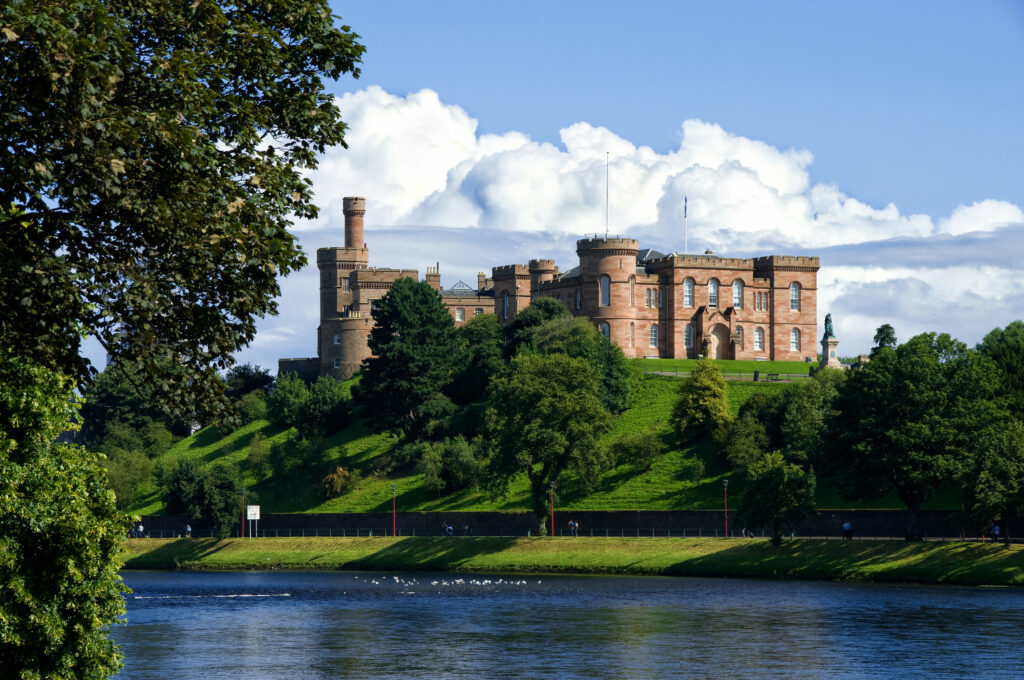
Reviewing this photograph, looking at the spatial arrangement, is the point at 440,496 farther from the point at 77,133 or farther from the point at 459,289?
the point at 77,133

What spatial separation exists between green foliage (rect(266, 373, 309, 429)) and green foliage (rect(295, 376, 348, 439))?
39.0 inches

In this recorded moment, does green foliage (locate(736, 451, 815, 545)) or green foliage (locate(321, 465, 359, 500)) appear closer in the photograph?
green foliage (locate(736, 451, 815, 545))

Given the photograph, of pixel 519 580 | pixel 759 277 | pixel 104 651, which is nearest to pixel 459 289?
pixel 759 277

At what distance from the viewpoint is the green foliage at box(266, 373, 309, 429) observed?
127125 mm

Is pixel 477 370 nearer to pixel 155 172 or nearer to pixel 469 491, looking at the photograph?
pixel 469 491

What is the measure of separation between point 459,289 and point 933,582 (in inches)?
3960

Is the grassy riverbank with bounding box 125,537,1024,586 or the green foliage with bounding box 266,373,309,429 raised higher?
the green foliage with bounding box 266,373,309,429

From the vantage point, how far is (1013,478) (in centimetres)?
6981

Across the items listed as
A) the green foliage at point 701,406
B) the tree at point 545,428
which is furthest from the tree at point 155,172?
the green foliage at point 701,406

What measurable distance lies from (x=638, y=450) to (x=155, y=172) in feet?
283

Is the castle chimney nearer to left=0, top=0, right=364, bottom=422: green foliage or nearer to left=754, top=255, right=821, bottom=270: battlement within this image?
left=754, top=255, right=821, bottom=270: battlement

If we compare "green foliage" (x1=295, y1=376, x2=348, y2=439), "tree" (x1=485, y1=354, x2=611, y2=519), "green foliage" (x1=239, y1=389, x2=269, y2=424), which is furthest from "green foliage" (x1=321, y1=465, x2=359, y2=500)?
"tree" (x1=485, y1=354, x2=611, y2=519)

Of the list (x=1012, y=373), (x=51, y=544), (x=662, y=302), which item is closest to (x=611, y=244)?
(x=662, y=302)

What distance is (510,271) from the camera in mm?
153375
